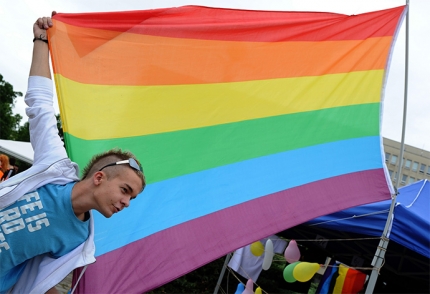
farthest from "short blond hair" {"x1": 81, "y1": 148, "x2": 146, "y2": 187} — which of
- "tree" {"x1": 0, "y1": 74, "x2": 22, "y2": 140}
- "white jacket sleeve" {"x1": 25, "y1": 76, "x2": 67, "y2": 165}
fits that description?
"tree" {"x1": 0, "y1": 74, "x2": 22, "y2": 140}

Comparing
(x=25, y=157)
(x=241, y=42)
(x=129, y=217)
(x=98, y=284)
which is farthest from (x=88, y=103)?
(x=25, y=157)

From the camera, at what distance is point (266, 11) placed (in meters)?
3.15

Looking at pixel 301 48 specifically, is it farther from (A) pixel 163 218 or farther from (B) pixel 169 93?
(A) pixel 163 218

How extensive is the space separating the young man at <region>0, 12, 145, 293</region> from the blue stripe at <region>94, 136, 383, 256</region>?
2.03ft

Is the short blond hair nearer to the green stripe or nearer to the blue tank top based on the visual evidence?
the blue tank top

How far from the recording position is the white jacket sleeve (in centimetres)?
176

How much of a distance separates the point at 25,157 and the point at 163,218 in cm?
967

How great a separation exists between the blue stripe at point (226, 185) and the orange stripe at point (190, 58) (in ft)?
1.93

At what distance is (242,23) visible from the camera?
3023 mm

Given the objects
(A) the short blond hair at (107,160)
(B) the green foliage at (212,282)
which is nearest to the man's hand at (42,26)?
(A) the short blond hair at (107,160)

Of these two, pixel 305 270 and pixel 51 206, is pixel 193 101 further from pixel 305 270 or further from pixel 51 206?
pixel 305 270

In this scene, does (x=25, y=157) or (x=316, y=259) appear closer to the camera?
(x=316, y=259)

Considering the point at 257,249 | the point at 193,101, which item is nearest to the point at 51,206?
the point at 193,101

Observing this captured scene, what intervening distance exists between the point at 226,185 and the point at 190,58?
0.83m
